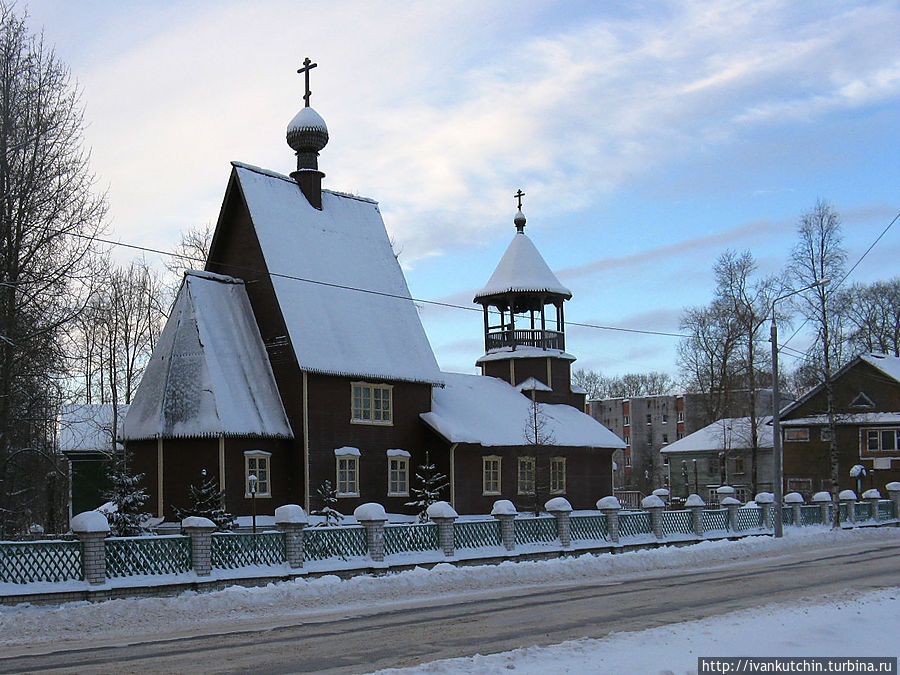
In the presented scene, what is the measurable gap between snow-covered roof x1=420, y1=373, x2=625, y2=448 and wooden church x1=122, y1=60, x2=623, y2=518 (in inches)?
3.4

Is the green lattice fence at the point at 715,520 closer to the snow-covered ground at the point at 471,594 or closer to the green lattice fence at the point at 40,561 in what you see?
the snow-covered ground at the point at 471,594

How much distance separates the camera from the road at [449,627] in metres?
11.3

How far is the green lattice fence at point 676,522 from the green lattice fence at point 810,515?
6633 millimetres

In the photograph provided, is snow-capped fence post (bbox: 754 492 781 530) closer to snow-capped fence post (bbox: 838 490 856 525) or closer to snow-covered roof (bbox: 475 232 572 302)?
snow-capped fence post (bbox: 838 490 856 525)

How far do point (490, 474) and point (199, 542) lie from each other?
1736cm

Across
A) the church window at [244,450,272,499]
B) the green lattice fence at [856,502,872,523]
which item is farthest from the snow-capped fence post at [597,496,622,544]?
the green lattice fence at [856,502,872,523]

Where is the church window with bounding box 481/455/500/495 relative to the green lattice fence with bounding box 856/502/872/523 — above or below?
above

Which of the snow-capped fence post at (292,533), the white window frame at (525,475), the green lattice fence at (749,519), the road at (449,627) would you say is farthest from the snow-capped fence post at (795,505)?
the snow-capped fence post at (292,533)

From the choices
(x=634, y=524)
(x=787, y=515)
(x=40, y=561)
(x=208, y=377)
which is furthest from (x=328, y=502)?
(x=787, y=515)

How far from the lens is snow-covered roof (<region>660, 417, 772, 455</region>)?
59.4 meters

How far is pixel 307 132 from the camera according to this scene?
35125 millimetres

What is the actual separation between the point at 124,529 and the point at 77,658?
11.4 meters

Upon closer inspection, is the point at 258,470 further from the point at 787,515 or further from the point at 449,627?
the point at 787,515

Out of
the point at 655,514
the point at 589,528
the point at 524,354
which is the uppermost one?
the point at 524,354
